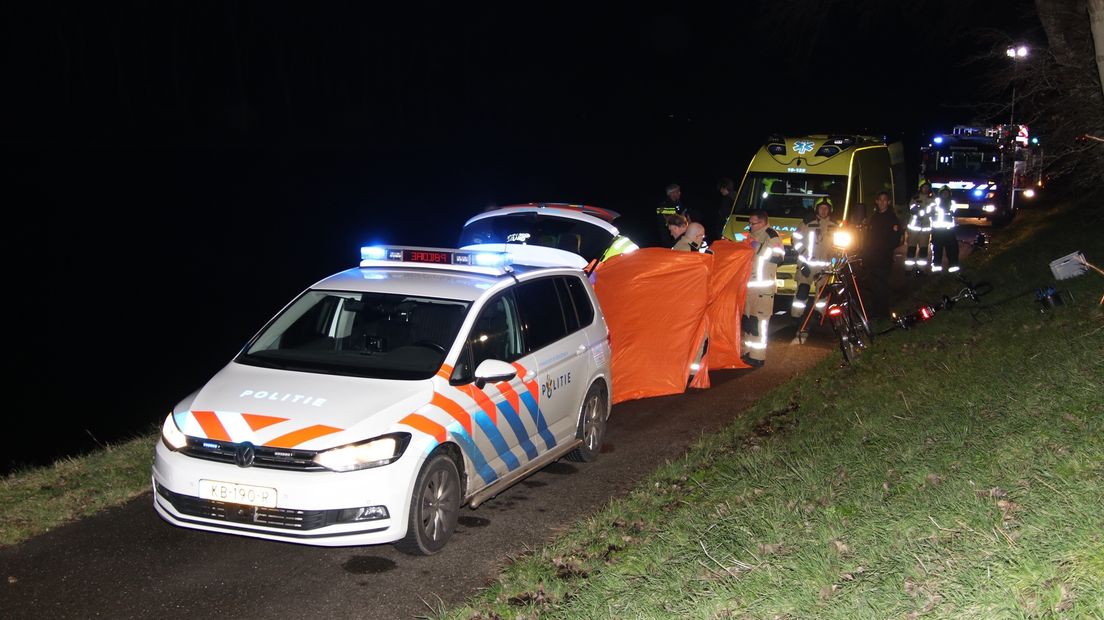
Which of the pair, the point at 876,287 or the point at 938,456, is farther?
the point at 876,287

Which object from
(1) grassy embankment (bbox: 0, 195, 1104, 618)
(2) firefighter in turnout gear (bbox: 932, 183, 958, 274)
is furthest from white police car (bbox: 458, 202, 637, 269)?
(2) firefighter in turnout gear (bbox: 932, 183, 958, 274)

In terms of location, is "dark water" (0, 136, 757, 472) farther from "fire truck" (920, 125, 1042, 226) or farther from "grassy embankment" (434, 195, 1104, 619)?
"fire truck" (920, 125, 1042, 226)

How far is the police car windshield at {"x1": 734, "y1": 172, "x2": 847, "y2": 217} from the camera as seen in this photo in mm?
16797

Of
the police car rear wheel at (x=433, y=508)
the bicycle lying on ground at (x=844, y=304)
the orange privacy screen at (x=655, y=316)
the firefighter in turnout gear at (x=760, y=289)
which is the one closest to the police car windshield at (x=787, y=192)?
the bicycle lying on ground at (x=844, y=304)

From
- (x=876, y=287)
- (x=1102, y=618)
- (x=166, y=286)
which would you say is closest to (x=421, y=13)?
(x=166, y=286)

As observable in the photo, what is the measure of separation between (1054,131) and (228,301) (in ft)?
47.4

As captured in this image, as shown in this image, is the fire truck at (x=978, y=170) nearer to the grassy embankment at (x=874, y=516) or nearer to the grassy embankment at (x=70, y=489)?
the grassy embankment at (x=874, y=516)

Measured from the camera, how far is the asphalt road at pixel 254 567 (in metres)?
5.59

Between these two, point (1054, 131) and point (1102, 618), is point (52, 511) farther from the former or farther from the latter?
point (1054, 131)

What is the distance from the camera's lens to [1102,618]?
159 inches

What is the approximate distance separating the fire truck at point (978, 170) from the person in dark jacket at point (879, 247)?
450 inches

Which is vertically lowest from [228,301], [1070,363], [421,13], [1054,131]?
[228,301]

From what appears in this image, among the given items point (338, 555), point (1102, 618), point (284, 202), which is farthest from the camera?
point (284, 202)

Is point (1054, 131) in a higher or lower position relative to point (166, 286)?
higher
